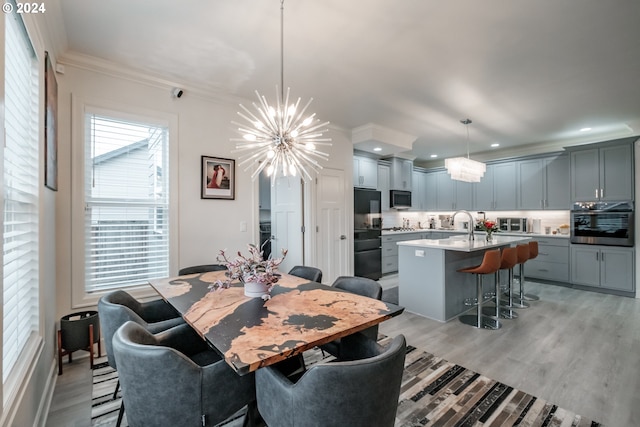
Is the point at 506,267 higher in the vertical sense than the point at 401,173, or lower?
lower

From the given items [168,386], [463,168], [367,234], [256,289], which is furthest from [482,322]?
[168,386]

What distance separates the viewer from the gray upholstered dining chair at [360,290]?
1.96 meters

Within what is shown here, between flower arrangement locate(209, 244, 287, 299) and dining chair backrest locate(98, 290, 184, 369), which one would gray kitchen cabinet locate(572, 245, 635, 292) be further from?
dining chair backrest locate(98, 290, 184, 369)

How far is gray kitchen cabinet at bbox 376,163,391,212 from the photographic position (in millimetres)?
6145

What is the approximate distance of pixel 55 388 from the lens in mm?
2172

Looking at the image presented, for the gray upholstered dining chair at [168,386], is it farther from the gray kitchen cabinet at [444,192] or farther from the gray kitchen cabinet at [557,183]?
the gray kitchen cabinet at [444,192]

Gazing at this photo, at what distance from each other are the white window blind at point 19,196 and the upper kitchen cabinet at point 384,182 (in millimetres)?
5272

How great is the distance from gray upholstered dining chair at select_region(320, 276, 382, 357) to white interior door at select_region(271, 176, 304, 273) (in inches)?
84.7

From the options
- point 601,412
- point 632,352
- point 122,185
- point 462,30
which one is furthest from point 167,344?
point 632,352

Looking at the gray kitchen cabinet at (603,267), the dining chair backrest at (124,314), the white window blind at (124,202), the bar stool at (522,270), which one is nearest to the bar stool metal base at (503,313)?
the bar stool at (522,270)

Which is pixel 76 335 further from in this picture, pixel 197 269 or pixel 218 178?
pixel 218 178

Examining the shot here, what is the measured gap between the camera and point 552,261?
17.1 ft

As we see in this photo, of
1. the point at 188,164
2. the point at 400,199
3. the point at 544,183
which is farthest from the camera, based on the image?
the point at 400,199

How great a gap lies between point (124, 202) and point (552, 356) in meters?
4.32
